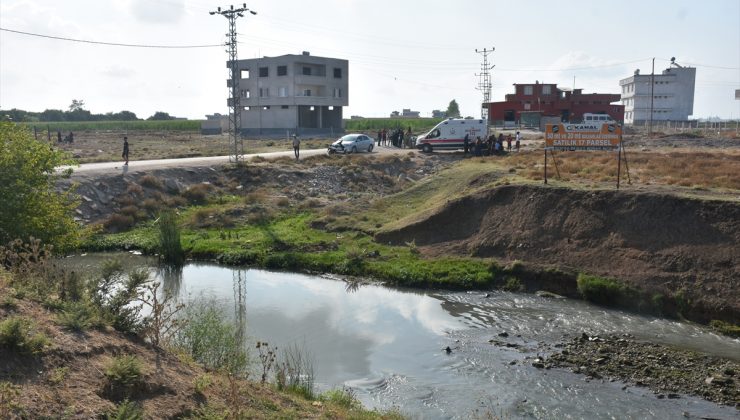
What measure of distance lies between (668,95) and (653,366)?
121m

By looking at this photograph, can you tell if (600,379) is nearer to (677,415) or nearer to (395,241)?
(677,415)

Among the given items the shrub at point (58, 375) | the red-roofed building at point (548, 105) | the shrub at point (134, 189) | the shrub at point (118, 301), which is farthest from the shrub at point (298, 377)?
the red-roofed building at point (548, 105)

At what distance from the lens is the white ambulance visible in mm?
51875

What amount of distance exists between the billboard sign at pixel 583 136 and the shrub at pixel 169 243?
1665 cm

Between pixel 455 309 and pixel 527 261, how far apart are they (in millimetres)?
4722

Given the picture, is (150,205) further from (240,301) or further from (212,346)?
(212,346)

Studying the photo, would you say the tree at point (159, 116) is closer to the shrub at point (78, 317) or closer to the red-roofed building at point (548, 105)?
the red-roofed building at point (548, 105)

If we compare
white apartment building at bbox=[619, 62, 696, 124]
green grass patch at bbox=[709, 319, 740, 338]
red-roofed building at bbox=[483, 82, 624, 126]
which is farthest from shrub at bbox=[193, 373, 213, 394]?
white apartment building at bbox=[619, 62, 696, 124]

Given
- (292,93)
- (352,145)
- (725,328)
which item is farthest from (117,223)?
(292,93)

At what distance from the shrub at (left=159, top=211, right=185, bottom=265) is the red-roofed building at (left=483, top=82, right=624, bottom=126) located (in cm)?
7369

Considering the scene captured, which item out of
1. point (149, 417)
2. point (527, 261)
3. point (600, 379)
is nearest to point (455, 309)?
point (527, 261)

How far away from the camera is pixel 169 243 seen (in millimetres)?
27188

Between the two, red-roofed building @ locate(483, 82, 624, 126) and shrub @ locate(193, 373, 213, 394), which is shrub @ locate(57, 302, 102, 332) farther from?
red-roofed building @ locate(483, 82, 624, 126)

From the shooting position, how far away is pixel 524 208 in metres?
27.0
